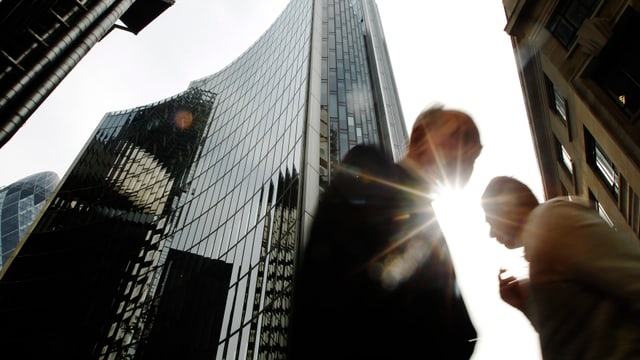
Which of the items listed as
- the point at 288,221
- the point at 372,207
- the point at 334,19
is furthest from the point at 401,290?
the point at 334,19

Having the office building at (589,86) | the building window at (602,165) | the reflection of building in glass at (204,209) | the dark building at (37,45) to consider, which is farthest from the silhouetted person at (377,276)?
the dark building at (37,45)

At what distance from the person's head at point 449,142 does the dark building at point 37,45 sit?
18.2 metres

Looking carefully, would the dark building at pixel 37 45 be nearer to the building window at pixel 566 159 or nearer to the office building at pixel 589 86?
the office building at pixel 589 86

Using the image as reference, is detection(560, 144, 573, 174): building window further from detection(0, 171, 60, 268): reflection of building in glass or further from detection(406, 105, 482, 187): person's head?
detection(0, 171, 60, 268): reflection of building in glass

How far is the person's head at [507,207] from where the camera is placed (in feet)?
6.16

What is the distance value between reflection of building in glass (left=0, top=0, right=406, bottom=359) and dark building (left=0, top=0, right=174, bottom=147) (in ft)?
39.8

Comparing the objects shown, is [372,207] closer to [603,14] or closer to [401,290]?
[401,290]

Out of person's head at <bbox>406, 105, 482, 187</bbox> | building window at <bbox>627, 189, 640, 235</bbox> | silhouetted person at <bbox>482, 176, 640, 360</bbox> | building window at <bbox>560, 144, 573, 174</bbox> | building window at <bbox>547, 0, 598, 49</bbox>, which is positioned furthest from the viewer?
building window at <bbox>560, 144, 573, 174</bbox>

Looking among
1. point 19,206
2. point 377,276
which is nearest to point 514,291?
point 377,276

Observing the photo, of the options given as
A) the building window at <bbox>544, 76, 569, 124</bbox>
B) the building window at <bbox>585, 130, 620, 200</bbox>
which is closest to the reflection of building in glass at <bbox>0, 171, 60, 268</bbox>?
the building window at <bbox>544, 76, 569, 124</bbox>

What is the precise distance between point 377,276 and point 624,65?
13.6 metres

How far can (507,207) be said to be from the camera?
6.59 feet

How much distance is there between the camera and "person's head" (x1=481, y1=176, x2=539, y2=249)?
188 centimetres

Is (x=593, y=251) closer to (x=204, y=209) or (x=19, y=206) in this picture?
(x=204, y=209)
